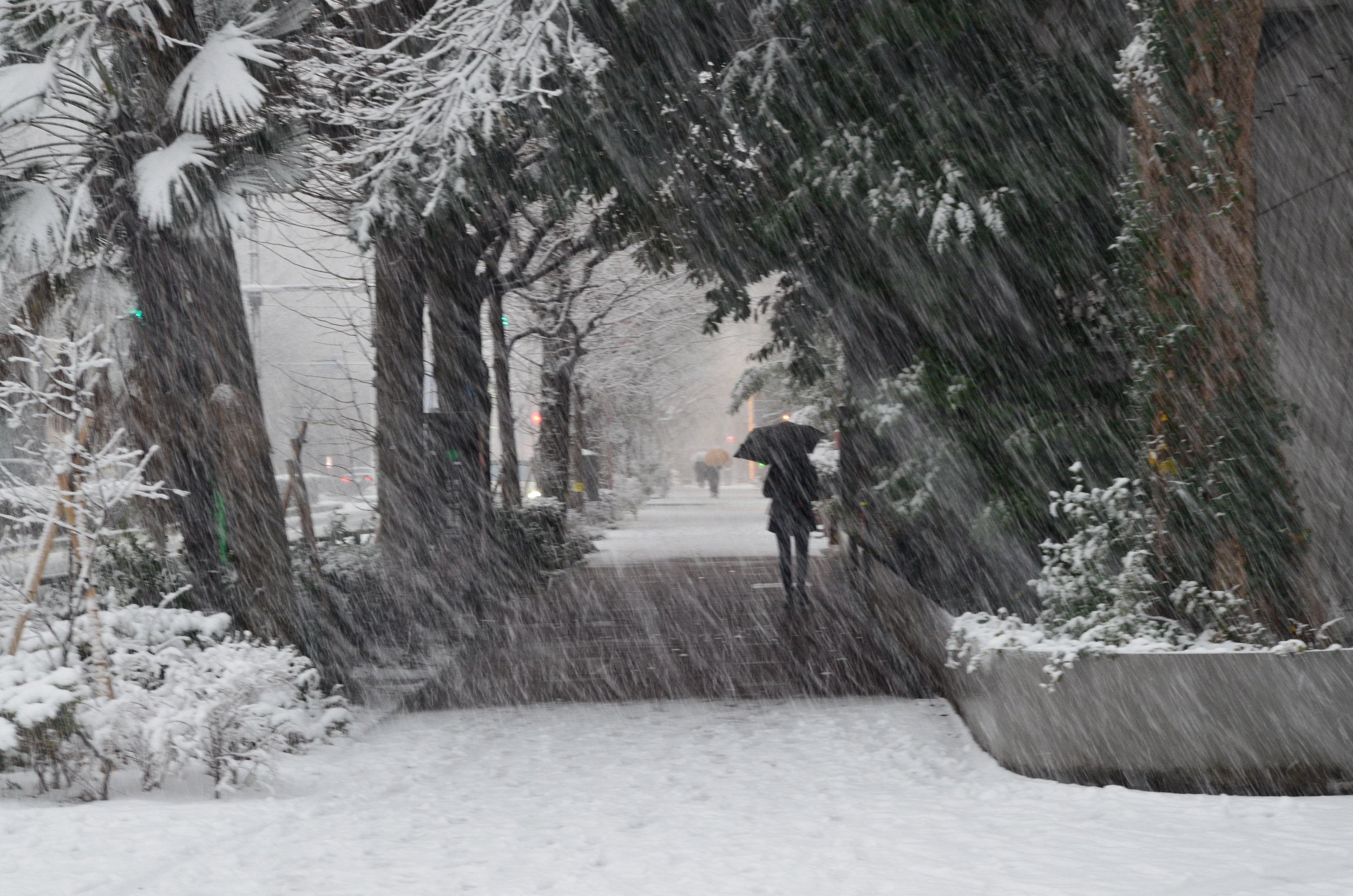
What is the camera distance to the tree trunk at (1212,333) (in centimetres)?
632

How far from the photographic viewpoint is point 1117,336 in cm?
924

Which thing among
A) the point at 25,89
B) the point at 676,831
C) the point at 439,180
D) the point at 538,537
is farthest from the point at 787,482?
the point at 676,831

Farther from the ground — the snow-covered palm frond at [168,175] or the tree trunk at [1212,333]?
the snow-covered palm frond at [168,175]

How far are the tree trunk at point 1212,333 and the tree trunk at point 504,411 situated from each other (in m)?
12.0

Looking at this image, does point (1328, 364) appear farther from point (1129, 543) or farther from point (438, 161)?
point (438, 161)

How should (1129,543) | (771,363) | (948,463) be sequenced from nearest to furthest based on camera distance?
(1129,543)
(948,463)
(771,363)

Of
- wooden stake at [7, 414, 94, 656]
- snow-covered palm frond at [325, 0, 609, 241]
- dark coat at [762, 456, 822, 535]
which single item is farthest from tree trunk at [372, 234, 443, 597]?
wooden stake at [7, 414, 94, 656]

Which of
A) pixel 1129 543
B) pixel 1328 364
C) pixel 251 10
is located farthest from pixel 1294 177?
pixel 251 10

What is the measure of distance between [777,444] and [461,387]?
400 centimetres

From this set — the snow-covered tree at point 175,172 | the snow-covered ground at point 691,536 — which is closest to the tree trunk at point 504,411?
the snow-covered ground at point 691,536

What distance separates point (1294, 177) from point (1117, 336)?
1.75 metres

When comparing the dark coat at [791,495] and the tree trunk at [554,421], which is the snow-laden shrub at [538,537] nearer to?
the tree trunk at [554,421]

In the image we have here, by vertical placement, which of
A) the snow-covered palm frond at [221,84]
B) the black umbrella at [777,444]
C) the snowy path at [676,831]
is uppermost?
the snow-covered palm frond at [221,84]

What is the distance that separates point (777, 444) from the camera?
1335 cm
